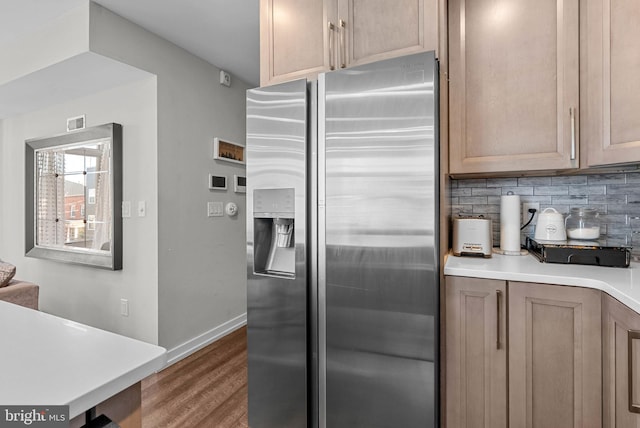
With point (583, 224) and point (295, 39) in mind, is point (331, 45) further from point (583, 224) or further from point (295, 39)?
point (583, 224)

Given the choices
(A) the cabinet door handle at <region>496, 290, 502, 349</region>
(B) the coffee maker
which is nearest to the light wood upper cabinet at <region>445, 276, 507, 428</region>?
(A) the cabinet door handle at <region>496, 290, 502, 349</region>

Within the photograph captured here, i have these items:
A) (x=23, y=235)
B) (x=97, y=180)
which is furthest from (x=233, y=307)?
(x=23, y=235)

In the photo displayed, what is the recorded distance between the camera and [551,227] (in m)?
1.63

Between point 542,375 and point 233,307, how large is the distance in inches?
102

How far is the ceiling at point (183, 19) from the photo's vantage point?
6.70 feet

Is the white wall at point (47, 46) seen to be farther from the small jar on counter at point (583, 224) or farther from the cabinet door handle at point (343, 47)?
the small jar on counter at point (583, 224)

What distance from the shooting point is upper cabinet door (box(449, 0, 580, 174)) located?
145cm

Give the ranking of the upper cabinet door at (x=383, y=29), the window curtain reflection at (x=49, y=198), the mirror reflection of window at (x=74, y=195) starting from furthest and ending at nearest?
the window curtain reflection at (x=49, y=198), the mirror reflection of window at (x=74, y=195), the upper cabinet door at (x=383, y=29)

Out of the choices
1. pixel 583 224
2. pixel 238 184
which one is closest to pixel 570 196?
pixel 583 224

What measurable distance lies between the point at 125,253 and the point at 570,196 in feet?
10.0

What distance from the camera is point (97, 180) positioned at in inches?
106

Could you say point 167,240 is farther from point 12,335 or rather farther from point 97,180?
point 12,335

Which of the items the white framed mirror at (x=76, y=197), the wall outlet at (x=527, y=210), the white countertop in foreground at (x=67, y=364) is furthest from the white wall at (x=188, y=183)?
the wall outlet at (x=527, y=210)

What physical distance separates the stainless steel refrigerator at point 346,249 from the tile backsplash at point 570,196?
78 centimetres
